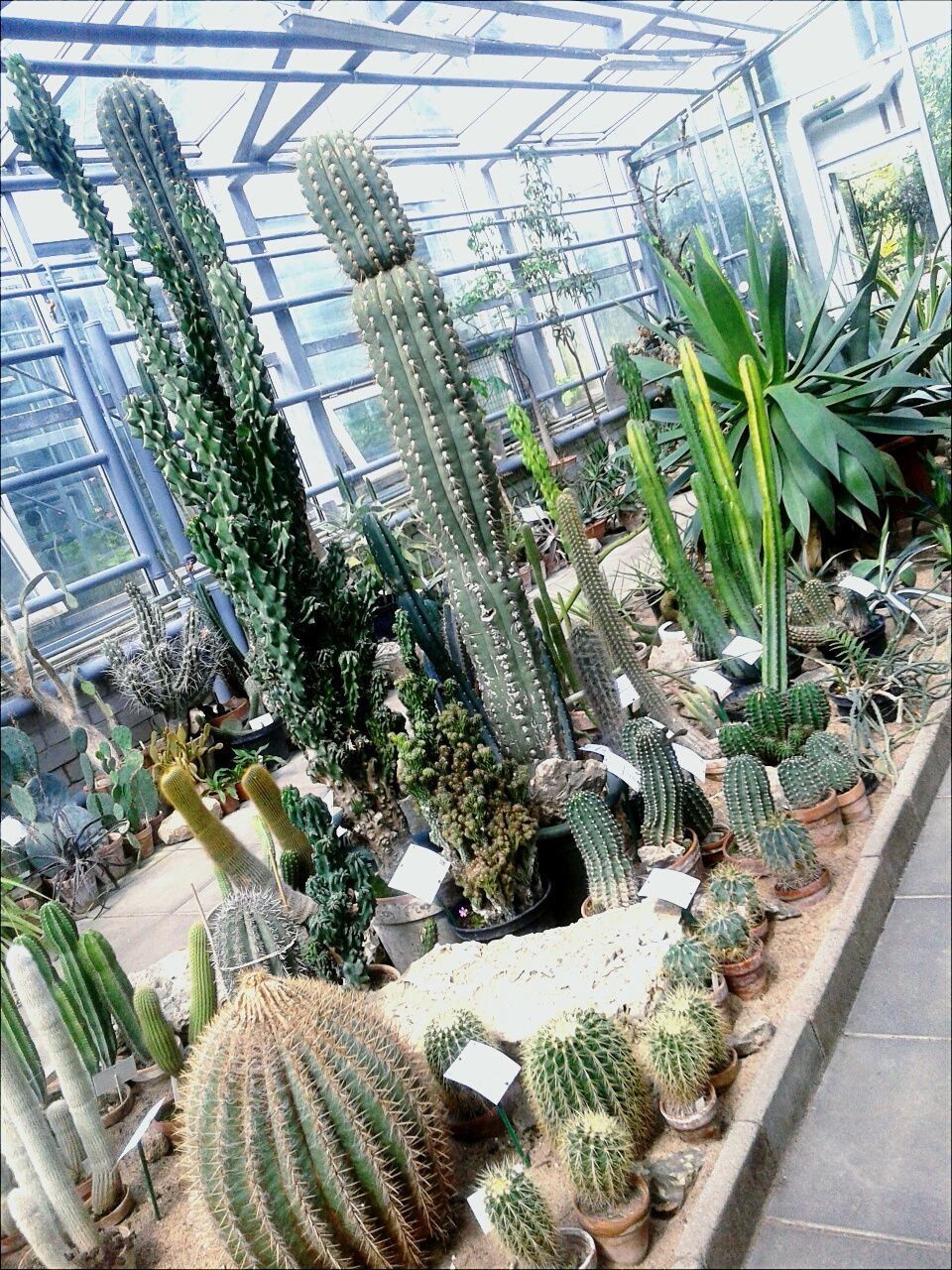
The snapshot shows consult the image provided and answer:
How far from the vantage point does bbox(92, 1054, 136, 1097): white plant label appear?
250 cm

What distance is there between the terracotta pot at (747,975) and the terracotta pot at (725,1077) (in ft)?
0.81

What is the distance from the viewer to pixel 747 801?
288 cm

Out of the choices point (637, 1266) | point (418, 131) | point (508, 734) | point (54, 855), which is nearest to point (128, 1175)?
point (637, 1266)

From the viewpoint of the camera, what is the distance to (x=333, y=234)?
305 centimetres

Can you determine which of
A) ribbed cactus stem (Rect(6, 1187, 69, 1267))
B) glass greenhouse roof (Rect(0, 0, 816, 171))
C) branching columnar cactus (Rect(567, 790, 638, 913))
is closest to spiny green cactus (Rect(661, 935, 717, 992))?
branching columnar cactus (Rect(567, 790, 638, 913))

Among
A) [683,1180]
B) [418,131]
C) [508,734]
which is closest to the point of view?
[683,1180]

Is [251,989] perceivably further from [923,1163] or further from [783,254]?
[783,254]

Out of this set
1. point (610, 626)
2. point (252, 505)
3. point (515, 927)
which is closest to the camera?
point (515, 927)

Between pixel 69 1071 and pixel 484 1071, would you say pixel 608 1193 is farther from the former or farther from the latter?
pixel 69 1071

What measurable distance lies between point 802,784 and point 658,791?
409mm

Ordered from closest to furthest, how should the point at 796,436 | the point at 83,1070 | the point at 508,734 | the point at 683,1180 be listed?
the point at 683,1180
the point at 83,1070
the point at 508,734
the point at 796,436

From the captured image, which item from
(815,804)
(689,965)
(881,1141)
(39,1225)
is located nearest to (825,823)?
(815,804)

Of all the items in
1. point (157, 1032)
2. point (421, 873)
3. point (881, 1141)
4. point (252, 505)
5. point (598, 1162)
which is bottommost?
point (881, 1141)

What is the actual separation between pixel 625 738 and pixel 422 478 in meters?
0.99
